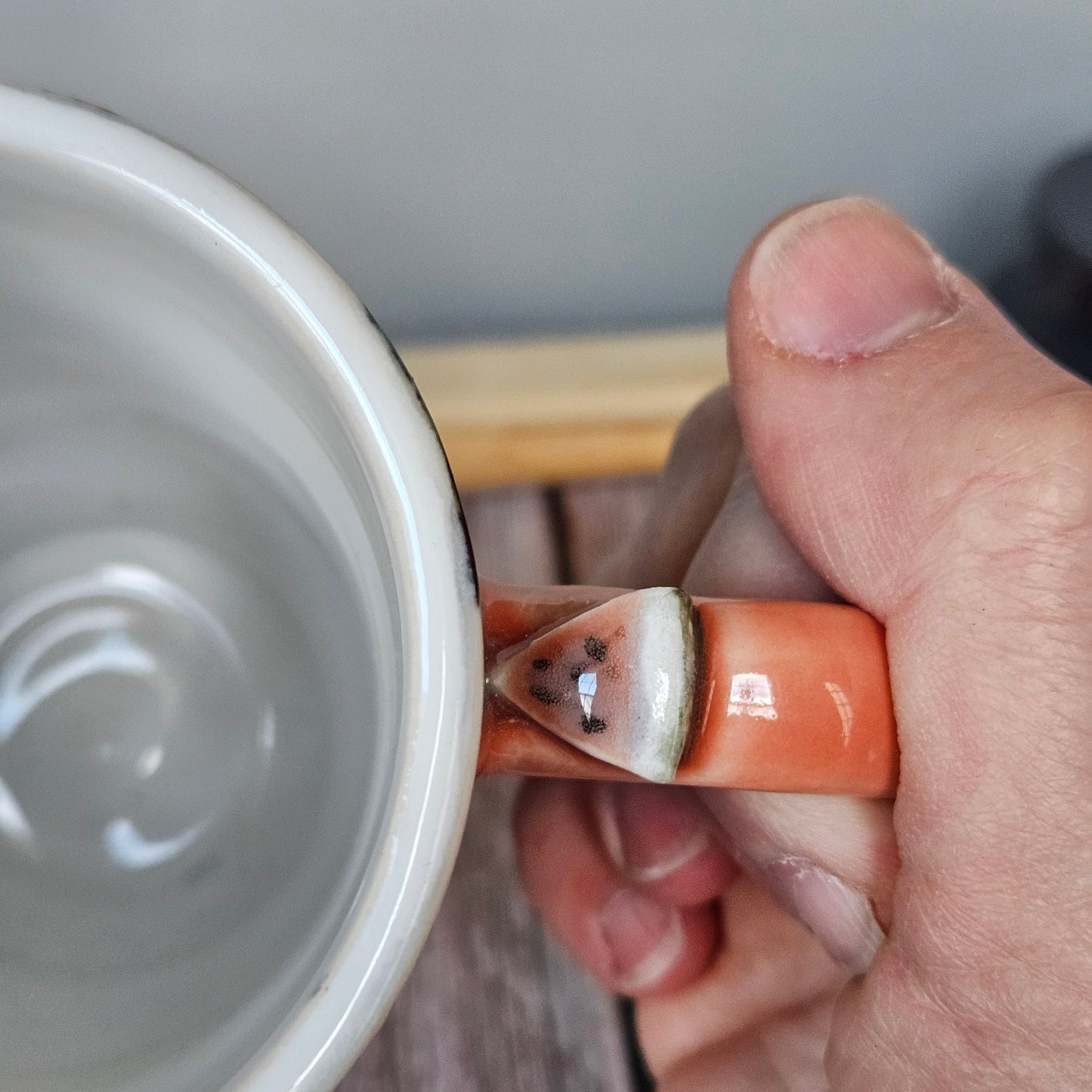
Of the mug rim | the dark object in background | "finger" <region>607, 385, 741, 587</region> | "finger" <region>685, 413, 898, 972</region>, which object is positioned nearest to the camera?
the mug rim

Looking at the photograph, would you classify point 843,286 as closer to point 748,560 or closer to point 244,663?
point 748,560

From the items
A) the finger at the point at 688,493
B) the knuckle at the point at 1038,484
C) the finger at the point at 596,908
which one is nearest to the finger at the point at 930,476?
the knuckle at the point at 1038,484

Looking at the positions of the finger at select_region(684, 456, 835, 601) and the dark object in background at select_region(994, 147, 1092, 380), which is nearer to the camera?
the finger at select_region(684, 456, 835, 601)

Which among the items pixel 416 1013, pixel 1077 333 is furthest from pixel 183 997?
pixel 1077 333

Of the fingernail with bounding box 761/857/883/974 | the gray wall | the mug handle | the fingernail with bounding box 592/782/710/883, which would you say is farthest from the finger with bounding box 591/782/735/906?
the gray wall

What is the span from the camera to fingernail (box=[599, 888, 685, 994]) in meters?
0.53

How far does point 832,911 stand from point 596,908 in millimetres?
176

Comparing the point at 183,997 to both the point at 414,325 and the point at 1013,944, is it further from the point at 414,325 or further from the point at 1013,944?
the point at 414,325

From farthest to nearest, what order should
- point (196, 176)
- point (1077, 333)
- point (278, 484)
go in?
1. point (1077, 333)
2. point (278, 484)
3. point (196, 176)

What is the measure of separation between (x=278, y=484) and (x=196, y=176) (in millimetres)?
157

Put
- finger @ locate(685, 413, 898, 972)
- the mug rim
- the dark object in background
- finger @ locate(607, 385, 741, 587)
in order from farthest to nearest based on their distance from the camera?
the dark object in background → finger @ locate(607, 385, 741, 587) → finger @ locate(685, 413, 898, 972) → the mug rim

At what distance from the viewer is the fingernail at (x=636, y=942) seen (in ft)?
1.74

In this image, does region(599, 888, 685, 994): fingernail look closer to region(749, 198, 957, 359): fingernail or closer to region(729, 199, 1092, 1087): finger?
region(729, 199, 1092, 1087): finger

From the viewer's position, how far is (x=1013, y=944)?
1.04 ft
